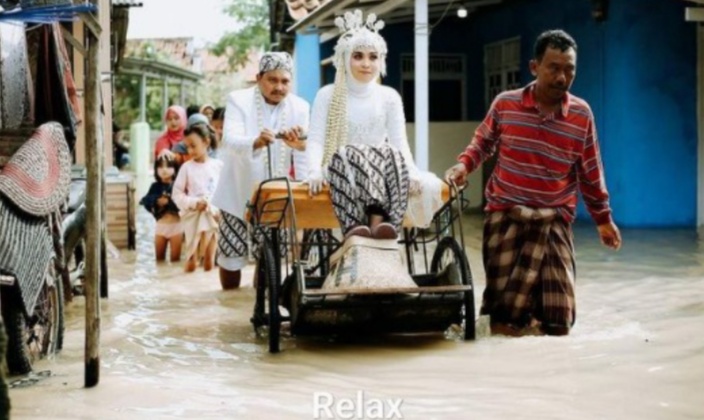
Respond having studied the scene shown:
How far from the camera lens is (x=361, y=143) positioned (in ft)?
22.8

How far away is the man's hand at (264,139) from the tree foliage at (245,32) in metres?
34.5

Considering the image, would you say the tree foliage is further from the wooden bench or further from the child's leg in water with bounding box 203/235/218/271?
the wooden bench

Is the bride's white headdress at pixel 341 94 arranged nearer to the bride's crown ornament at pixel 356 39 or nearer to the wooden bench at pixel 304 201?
the bride's crown ornament at pixel 356 39

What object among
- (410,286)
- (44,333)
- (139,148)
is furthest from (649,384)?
(139,148)

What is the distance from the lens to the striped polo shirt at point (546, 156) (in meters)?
6.36

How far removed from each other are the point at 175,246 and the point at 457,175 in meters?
5.58

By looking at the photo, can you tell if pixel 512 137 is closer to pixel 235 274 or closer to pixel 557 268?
pixel 557 268

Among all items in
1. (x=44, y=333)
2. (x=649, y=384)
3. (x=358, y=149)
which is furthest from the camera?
(x=358, y=149)

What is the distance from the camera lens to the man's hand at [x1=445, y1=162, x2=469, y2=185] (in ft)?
21.1

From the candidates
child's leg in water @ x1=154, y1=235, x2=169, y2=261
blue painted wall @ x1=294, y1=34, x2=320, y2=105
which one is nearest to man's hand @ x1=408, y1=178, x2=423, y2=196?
child's leg in water @ x1=154, y1=235, x2=169, y2=261

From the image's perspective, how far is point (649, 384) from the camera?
17.2 ft

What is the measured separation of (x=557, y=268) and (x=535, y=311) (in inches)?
11.9

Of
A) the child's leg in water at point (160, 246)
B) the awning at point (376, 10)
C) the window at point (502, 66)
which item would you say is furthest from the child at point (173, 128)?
the window at point (502, 66)

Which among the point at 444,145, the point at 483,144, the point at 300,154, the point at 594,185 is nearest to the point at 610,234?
the point at 594,185
